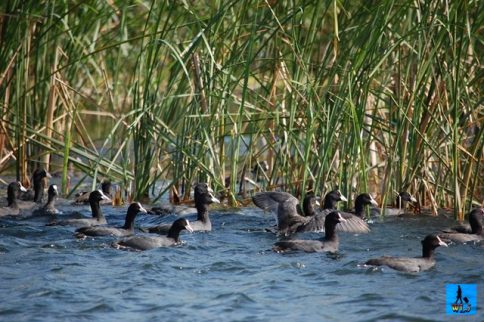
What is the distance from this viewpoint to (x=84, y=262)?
1152cm

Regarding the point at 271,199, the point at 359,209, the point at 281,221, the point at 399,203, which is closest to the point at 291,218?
the point at 281,221

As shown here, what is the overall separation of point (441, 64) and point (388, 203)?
244 centimetres

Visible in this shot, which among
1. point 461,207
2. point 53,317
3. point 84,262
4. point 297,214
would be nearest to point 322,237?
Result: point 297,214

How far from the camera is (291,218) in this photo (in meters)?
13.5

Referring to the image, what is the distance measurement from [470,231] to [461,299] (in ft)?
10.4

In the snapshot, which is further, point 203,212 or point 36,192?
point 36,192

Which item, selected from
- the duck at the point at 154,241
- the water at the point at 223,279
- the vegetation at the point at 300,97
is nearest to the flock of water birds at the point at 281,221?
the duck at the point at 154,241

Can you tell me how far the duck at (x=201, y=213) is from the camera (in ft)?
44.8

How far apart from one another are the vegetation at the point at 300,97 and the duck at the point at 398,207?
0.50 feet

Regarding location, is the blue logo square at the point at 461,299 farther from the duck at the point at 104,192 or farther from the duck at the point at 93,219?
the duck at the point at 104,192

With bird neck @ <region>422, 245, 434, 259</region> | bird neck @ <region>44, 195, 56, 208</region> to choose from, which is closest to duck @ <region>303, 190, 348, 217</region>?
bird neck @ <region>422, 245, 434, 259</region>

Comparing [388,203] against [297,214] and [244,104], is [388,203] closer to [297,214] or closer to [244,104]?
[297,214]

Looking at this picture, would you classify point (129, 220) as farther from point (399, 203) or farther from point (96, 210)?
point (399, 203)

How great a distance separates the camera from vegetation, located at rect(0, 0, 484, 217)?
41.1 ft
